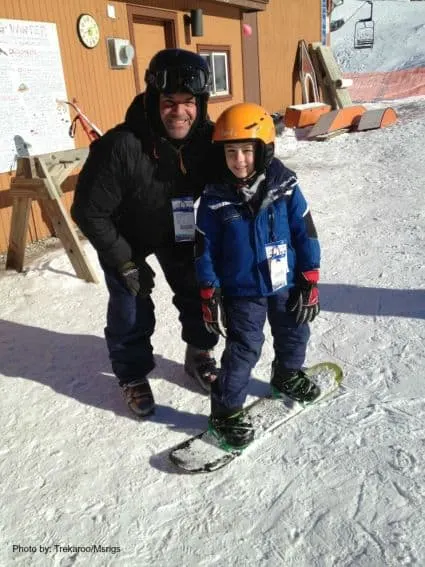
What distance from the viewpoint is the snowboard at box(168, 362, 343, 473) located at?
2215 mm

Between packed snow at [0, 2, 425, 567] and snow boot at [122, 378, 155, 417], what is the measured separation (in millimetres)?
57

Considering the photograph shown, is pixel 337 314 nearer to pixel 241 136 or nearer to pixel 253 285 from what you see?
pixel 253 285

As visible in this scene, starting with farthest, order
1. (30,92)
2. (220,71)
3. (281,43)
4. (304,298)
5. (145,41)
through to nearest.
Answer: (281,43)
(220,71)
(145,41)
(30,92)
(304,298)

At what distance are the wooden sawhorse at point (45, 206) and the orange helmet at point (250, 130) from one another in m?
2.55

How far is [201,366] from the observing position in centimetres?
287

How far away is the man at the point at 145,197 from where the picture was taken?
2211mm

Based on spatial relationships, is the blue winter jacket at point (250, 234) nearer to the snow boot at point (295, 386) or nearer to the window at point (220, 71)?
the snow boot at point (295, 386)

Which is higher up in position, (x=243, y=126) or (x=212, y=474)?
(x=243, y=126)

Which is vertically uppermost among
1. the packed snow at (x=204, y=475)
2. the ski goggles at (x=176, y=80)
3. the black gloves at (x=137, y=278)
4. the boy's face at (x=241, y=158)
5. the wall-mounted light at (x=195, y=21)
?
the wall-mounted light at (x=195, y=21)

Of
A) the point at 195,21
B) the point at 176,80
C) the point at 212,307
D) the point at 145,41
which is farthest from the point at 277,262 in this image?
the point at 195,21

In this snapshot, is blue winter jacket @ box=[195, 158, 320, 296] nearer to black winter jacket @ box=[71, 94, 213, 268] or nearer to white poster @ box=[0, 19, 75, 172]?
black winter jacket @ box=[71, 94, 213, 268]

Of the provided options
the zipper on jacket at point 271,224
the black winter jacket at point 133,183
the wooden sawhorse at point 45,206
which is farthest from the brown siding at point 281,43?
the zipper on jacket at point 271,224

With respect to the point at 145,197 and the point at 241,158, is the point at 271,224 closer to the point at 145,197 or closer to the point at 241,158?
the point at 241,158

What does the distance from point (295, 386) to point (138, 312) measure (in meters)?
0.92
